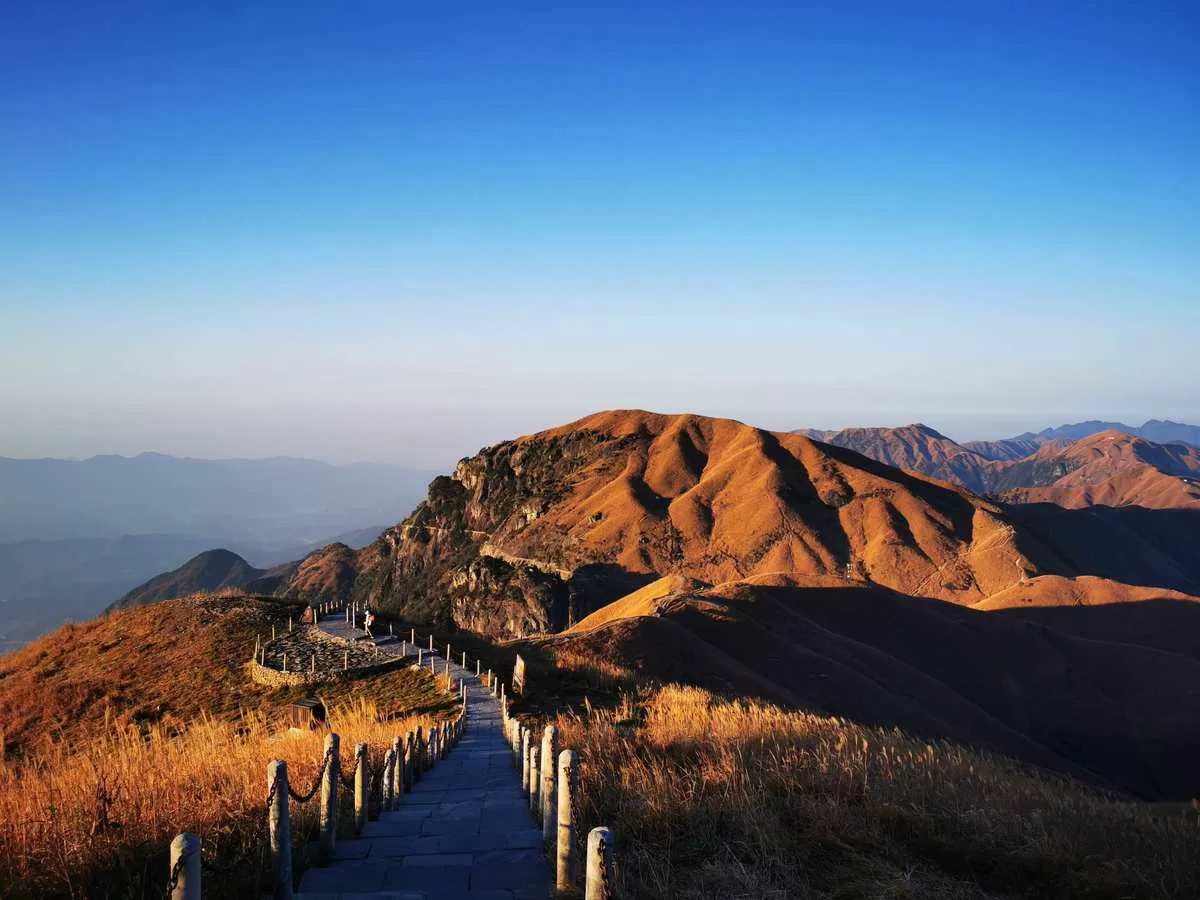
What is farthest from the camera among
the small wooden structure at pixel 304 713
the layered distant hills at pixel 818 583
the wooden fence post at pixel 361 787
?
the layered distant hills at pixel 818 583

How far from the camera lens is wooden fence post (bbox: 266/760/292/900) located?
20.0ft

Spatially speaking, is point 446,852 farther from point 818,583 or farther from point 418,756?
point 818,583

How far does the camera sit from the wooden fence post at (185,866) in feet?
15.1

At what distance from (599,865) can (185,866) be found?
7.77ft

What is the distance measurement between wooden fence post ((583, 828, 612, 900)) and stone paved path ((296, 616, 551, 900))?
4.64 feet

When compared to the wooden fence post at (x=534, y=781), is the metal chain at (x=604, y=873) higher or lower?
higher

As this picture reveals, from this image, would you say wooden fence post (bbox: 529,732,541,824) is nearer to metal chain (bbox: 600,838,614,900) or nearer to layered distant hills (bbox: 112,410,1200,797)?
metal chain (bbox: 600,838,614,900)

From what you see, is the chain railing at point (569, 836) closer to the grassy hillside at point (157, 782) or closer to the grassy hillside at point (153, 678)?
the grassy hillside at point (157, 782)

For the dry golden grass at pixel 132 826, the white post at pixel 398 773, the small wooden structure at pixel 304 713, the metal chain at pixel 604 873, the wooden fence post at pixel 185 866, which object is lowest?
the small wooden structure at pixel 304 713

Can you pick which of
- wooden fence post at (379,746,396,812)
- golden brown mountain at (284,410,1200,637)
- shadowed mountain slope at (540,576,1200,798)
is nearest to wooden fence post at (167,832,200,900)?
wooden fence post at (379,746,396,812)

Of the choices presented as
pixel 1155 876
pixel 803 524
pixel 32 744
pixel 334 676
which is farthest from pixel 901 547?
pixel 1155 876

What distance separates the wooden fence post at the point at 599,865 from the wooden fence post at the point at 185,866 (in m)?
2.26

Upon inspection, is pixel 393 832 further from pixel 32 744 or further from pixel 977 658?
pixel 977 658

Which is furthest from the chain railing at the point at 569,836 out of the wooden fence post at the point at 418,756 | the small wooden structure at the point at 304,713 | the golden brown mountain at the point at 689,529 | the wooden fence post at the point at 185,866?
the golden brown mountain at the point at 689,529
